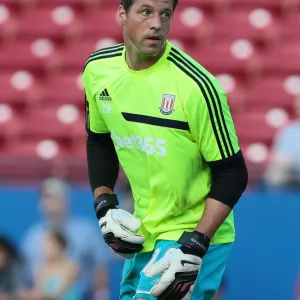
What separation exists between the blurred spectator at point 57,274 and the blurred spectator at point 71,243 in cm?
7

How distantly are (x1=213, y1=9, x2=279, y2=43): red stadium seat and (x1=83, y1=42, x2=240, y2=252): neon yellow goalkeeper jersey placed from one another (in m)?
6.56

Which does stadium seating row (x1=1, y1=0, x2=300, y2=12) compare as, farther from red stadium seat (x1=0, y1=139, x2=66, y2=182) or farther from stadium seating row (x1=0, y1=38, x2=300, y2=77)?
red stadium seat (x1=0, y1=139, x2=66, y2=182)

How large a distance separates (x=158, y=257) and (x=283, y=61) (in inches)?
256

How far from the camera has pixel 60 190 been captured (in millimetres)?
8953

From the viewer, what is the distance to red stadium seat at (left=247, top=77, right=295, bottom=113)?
1052 centimetres

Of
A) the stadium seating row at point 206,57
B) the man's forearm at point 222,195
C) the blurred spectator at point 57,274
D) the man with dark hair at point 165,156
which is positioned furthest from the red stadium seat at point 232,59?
the man's forearm at point 222,195

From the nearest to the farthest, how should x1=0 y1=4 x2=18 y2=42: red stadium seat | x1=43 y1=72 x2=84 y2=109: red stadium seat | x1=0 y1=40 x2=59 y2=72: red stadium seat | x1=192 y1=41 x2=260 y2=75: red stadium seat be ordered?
x1=192 y1=41 x2=260 y2=75: red stadium seat → x1=43 y1=72 x2=84 y2=109: red stadium seat → x1=0 y1=40 x2=59 y2=72: red stadium seat → x1=0 y1=4 x2=18 y2=42: red stadium seat

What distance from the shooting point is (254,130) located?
10102 millimetres

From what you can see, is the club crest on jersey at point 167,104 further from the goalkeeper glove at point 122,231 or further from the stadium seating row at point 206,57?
the stadium seating row at point 206,57

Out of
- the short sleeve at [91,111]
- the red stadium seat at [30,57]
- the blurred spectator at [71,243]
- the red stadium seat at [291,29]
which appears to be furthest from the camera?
the red stadium seat at [30,57]

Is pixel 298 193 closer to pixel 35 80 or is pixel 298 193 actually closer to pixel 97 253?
pixel 97 253

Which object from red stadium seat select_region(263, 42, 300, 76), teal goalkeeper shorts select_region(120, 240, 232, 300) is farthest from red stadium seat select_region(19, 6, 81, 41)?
teal goalkeeper shorts select_region(120, 240, 232, 300)

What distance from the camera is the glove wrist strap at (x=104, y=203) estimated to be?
5.02 metres

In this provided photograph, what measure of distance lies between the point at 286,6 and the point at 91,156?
22.2ft
